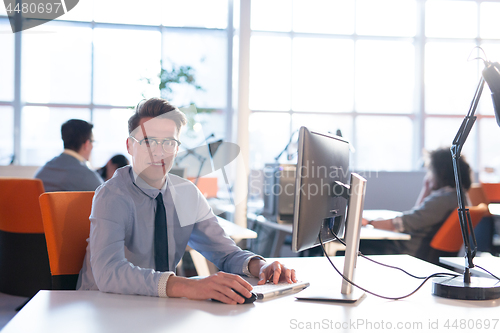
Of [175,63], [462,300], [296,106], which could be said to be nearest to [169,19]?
[175,63]

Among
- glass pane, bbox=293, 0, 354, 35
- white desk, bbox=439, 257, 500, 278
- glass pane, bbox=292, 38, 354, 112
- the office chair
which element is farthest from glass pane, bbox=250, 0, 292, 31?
white desk, bbox=439, 257, 500, 278

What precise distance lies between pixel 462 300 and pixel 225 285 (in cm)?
62

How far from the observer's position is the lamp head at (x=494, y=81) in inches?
45.3

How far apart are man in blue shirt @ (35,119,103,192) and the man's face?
1.56 m

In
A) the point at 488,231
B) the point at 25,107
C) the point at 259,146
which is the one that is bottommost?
the point at 488,231

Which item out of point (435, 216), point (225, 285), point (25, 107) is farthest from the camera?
point (25, 107)

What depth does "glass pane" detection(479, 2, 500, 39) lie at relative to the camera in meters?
5.86

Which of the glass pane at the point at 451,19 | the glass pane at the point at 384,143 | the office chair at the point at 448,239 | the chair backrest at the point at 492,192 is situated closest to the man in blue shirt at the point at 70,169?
the office chair at the point at 448,239

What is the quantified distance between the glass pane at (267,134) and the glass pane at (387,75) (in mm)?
1076

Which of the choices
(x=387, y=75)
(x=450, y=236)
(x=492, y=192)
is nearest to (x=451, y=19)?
(x=387, y=75)

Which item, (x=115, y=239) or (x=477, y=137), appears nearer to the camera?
(x=115, y=239)

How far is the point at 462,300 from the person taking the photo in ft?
3.68

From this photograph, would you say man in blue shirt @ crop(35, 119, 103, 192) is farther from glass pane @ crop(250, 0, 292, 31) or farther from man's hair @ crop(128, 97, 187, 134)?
glass pane @ crop(250, 0, 292, 31)

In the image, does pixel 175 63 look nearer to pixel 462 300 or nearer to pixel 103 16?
pixel 103 16
